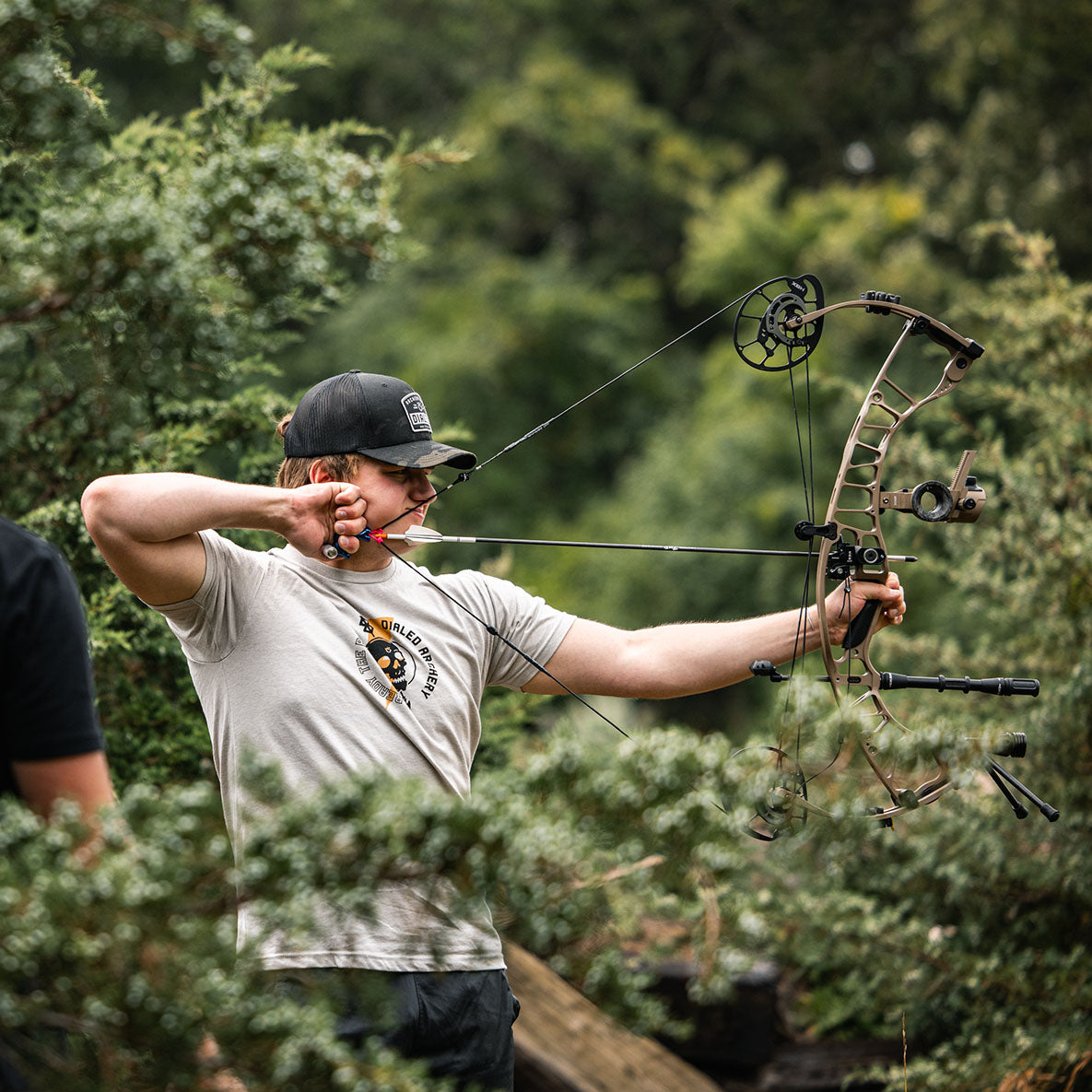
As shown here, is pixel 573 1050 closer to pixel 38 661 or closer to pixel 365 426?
pixel 365 426

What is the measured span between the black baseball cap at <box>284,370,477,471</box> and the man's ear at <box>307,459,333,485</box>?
2cm

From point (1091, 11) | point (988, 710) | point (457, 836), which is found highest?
point (1091, 11)

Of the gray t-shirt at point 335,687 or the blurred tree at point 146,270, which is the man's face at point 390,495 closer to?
the gray t-shirt at point 335,687

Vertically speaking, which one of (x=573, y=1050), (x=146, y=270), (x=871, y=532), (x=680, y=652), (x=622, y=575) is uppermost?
(x=146, y=270)

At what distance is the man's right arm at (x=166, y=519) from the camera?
208cm

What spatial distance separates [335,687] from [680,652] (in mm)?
752

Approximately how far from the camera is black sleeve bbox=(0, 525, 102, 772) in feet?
4.79

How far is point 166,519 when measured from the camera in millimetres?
2094

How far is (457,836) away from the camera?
4.75 feet

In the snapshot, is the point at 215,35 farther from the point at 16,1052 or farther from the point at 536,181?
the point at 536,181

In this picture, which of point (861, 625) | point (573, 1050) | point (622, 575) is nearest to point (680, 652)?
point (861, 625)

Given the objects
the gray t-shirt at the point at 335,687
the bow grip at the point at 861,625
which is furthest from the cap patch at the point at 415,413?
the bow grip at the point at 861,625

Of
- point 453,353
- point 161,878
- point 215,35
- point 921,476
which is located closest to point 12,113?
point 215,35

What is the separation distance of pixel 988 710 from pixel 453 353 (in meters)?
9.84
